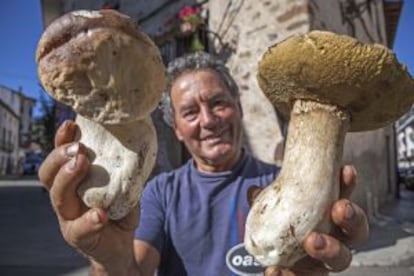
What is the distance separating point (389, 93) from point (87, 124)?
80 centimetres

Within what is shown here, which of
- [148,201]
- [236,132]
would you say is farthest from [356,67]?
[148,201]

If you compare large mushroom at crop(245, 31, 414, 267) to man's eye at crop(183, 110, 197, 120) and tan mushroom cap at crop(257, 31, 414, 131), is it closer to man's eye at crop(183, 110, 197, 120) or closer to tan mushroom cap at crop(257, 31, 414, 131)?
tan mushroom cap at crop(257, 31, 414, 131)

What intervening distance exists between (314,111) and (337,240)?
0.34 meters

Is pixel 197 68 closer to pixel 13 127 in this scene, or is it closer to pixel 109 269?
pixel 109 269

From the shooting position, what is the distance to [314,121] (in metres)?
1.24

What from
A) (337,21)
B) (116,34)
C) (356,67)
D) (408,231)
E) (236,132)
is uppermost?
(337,21)

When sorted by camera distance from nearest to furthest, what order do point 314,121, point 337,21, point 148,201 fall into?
point 314,121 → point 148,201 → point 337,21

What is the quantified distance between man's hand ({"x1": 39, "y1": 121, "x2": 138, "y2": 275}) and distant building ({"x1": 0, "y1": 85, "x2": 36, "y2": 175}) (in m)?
48.6

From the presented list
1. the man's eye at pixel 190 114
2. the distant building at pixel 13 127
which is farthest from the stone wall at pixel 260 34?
the distant building at pixel 13 127

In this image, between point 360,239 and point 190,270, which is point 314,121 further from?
point 190,270

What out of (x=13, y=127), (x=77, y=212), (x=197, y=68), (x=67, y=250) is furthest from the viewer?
(x=13, y=127)

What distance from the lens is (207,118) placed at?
6.75ft

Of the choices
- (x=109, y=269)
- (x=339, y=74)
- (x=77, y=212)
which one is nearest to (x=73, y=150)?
(x=77, y=212)

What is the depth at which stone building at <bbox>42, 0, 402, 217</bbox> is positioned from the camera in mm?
5707
